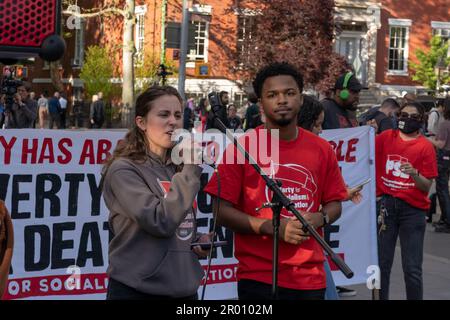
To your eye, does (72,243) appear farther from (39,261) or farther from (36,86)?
(36,86)

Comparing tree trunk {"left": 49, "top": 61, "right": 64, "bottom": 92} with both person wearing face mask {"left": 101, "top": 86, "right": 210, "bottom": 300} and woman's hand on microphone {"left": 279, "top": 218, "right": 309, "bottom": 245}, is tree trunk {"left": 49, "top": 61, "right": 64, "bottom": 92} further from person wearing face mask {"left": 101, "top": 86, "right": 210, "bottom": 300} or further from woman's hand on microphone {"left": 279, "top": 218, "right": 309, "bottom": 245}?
→ woman's hand on microphone {"left": 279, "top": 218, "right": 309, "bottom": 245}

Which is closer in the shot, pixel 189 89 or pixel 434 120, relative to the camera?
pixel 434 120

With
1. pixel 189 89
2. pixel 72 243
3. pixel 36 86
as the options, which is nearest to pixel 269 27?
pixel 189 89

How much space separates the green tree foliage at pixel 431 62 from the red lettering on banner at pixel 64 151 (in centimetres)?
3289

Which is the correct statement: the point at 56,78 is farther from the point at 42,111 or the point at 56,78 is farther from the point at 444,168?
the point at 444,168

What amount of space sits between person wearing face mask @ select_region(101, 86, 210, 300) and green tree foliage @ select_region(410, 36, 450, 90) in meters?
35.1

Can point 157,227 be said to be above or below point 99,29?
below

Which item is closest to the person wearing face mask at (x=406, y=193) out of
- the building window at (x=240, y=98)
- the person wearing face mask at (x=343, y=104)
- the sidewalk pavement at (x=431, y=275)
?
the person wearing face mask at (x=343, y=104)

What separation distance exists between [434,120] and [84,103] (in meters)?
25.3

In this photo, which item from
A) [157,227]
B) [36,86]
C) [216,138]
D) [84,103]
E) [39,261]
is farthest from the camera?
[36,86]

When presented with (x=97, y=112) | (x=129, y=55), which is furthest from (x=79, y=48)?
(x=129, y=55)

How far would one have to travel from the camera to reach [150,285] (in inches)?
150

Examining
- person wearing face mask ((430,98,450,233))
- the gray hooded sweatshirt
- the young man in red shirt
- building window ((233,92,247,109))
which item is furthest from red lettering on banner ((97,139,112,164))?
building window ((233,92,247,109))

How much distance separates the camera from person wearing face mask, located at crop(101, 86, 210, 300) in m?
3.74
